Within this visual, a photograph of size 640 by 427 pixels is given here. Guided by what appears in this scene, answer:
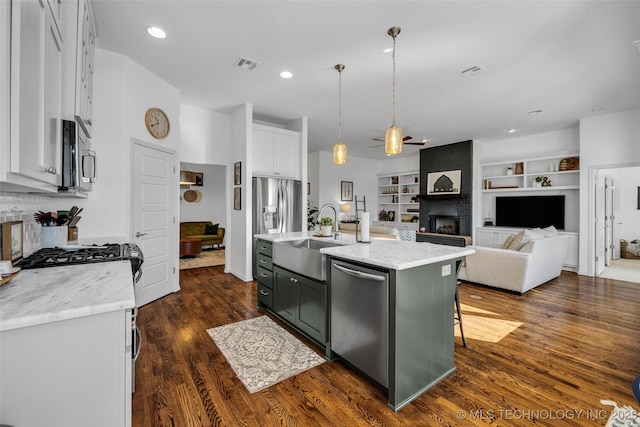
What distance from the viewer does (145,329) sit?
9.61 feet

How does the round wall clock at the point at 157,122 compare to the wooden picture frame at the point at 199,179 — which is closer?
the round wall clock at the point at 157,122

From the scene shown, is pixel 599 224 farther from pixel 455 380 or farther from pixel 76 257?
pixel 76 257

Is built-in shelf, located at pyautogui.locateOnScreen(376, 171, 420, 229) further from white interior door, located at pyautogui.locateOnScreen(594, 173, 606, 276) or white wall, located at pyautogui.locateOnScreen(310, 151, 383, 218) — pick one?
white interior door, located at pyautogui.locateOnScreen(594, 173, 606, 276)

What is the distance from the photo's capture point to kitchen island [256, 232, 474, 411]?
1.81 metres

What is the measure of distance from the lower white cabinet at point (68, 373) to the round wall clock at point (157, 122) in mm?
3293

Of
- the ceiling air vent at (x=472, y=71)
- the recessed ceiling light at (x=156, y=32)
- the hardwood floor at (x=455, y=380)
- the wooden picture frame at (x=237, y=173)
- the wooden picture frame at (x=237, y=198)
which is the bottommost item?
the hardwood floor at (x=455, y=380)

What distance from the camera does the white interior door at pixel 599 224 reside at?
17.5ft

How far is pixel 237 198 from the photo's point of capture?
200 inches

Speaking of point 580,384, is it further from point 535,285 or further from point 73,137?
point 73,137

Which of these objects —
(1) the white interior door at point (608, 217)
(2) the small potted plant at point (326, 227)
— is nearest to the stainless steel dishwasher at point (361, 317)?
(2) the small potted plant at point (326, 227)

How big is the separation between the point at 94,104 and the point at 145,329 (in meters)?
2.49

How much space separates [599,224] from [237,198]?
675cm

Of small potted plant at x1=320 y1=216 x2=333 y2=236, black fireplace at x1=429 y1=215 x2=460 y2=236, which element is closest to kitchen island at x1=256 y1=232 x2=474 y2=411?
small potted plant at x1=320 y1=216 x2=333 y2=236

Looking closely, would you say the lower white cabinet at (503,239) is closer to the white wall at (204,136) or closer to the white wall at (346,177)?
the white wall at (346,177)
